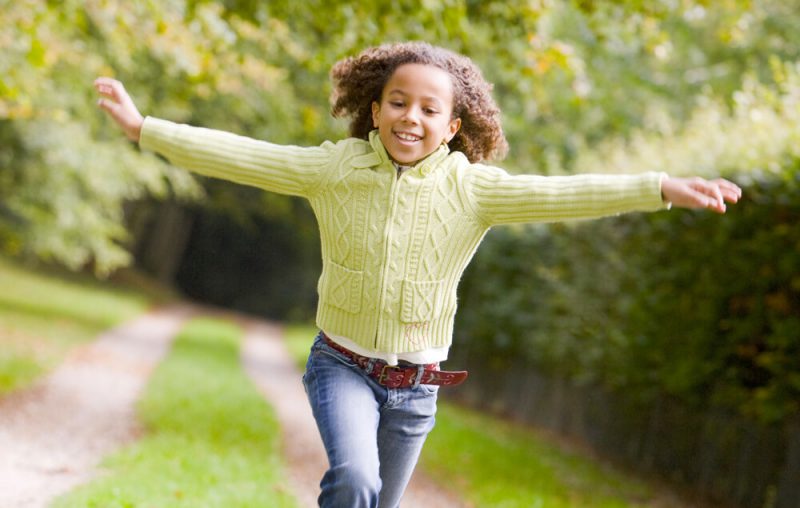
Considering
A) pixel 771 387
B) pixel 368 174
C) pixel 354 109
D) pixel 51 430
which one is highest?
pixel 354 109

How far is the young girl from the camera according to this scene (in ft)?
10.9


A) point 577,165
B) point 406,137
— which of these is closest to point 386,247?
point 406,137

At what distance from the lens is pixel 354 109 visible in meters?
3.84

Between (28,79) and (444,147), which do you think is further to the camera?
(28,79)

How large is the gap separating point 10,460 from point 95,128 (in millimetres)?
Result: 11108

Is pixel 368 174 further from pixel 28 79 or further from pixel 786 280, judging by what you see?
pixel 28 79

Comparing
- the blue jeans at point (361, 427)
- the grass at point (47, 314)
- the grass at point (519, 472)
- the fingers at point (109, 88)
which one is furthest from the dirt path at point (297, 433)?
the fingers at point (109, 88)

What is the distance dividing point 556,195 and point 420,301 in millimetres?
591

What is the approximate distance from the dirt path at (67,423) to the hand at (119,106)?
2.76 meters

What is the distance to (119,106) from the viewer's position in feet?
10.7

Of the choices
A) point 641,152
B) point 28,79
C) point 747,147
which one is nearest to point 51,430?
point 28,79

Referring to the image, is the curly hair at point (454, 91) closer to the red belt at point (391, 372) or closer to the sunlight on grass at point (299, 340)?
the red belt at point (391, 372)

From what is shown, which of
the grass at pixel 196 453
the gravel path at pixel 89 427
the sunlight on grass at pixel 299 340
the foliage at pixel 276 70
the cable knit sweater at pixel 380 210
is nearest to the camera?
the cable knit sweater at pixel 380 210

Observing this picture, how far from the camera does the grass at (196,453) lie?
5.66 metres
